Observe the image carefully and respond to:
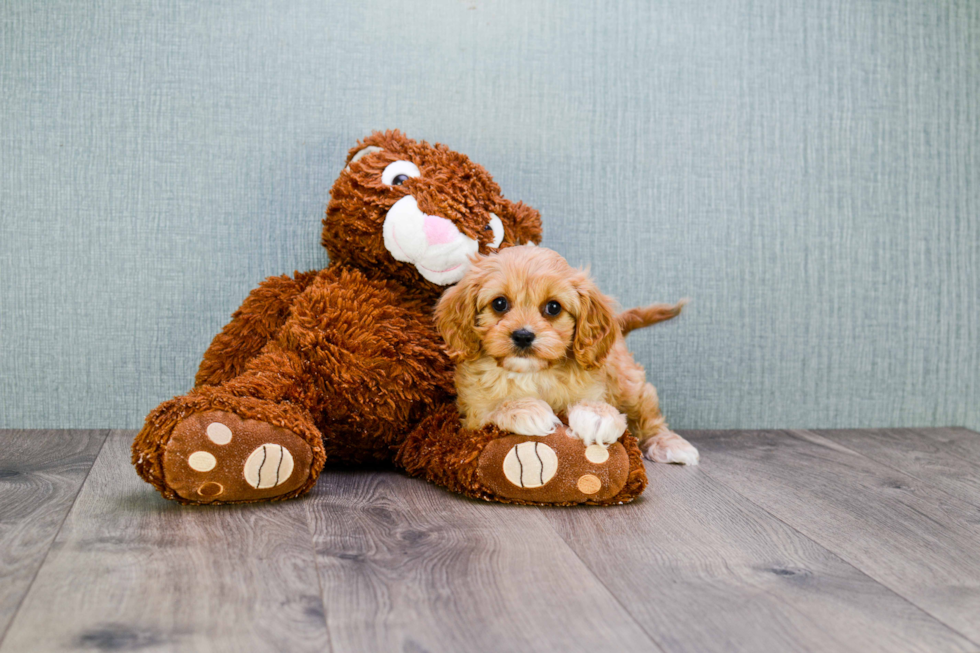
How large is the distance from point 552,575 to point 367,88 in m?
1.16

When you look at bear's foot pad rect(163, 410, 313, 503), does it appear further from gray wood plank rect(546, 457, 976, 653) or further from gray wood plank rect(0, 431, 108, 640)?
gray wood plank rect(546, 457, 976, 653)

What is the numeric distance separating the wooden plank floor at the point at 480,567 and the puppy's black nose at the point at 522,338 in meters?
0.26

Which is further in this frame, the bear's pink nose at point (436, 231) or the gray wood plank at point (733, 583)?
the bear's pink nose at point (436, 231)

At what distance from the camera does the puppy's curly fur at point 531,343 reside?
123 cm

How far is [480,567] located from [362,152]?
33.7 inches

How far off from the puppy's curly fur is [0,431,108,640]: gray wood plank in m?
0.64

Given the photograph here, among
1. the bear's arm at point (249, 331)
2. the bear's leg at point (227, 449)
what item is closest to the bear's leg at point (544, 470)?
the bear's leg at point (227, 449)

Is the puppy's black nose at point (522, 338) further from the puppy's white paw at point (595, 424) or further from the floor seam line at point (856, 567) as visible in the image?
the floor seam line at point (856, 567)

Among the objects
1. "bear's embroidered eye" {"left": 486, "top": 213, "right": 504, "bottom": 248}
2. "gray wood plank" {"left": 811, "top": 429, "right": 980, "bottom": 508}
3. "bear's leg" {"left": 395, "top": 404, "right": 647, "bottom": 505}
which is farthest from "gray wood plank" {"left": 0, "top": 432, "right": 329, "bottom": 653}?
"gray wood plank" {"left": 811, "top": 429, "right": 980, "bottom": 508}

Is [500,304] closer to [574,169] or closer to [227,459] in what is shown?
[227,459]

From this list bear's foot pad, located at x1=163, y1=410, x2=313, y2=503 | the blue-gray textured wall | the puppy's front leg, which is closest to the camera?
bear's foot pad, located at x1=163, y1=410, x2=313, y2=503

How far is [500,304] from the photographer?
1270 millimetres

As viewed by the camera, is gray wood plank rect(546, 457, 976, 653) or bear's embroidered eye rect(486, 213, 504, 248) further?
bear's embroidered eye rect(486, 213, 504, 248)

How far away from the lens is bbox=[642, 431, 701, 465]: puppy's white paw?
154cm
